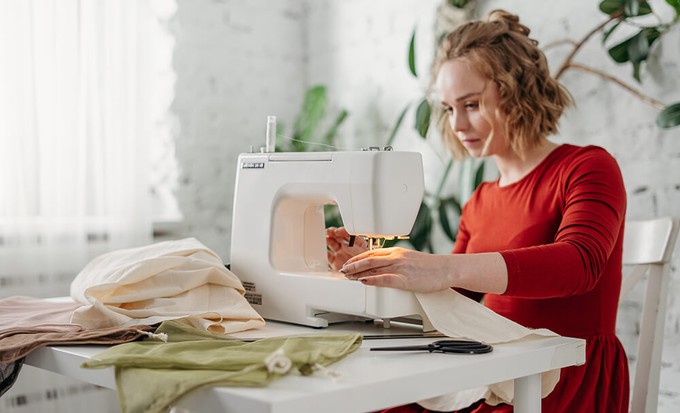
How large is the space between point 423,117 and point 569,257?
135cm

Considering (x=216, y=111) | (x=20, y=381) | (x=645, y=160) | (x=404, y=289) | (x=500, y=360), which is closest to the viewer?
(x=500, y=360)

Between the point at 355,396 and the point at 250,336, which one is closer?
the point at 355,396

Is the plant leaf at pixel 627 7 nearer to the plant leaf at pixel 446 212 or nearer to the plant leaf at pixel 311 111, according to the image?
the plant leaf at pixel 446 212

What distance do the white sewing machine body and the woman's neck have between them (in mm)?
540

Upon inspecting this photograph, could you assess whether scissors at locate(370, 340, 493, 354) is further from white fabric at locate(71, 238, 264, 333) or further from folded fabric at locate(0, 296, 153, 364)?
folded fabric at locate(0, 296, 153, 364)

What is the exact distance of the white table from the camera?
3.10 feet

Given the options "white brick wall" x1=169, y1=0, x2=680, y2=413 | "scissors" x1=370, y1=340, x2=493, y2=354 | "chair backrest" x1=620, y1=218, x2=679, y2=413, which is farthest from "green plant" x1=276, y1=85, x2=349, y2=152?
"scissors" x1=370, y1=340, x2=493, y2=354

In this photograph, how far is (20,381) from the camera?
2543 mm

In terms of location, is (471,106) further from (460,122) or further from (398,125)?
(398,125)

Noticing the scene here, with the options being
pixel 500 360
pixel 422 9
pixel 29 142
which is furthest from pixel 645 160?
pixel 29 142

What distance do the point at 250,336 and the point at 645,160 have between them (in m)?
1.45

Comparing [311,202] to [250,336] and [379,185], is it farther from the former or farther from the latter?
[250,336]

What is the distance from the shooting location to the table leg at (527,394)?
1260 millimetres

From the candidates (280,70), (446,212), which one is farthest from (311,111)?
(446,212)
